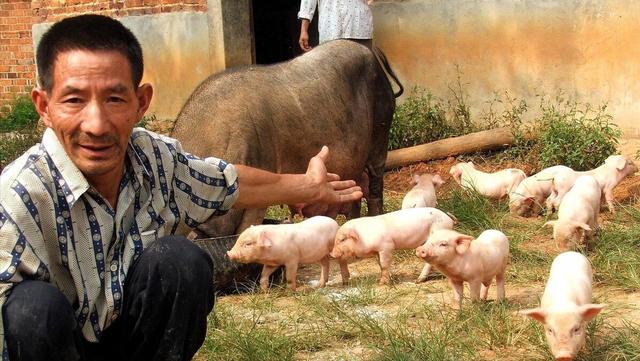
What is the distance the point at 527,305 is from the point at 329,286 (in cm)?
116

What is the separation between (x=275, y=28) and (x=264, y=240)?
8.36m

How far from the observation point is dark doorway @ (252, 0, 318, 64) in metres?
12.7

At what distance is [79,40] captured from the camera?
2.78m

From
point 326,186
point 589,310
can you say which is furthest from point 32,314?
point 589,310

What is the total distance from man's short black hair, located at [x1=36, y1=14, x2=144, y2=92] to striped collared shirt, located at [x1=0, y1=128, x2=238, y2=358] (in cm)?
22

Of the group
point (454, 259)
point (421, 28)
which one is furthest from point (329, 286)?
point (421, 28)

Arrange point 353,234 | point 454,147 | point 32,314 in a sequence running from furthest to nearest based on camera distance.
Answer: point 454,147
point 353,234
point 32,314

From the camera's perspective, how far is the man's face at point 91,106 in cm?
277

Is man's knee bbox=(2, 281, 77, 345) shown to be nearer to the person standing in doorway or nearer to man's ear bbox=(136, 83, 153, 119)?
man's ear bbox=(136, 83, 153, 119)

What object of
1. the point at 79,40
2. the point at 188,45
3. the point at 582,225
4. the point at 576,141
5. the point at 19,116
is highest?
the point at 79,40

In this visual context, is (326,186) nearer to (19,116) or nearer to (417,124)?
(417,124)

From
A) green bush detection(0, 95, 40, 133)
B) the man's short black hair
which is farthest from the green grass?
green bush detection(0, 95, 40, 133)

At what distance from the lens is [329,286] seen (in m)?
5.05

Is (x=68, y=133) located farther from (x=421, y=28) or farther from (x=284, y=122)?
(x=421, y=28)
